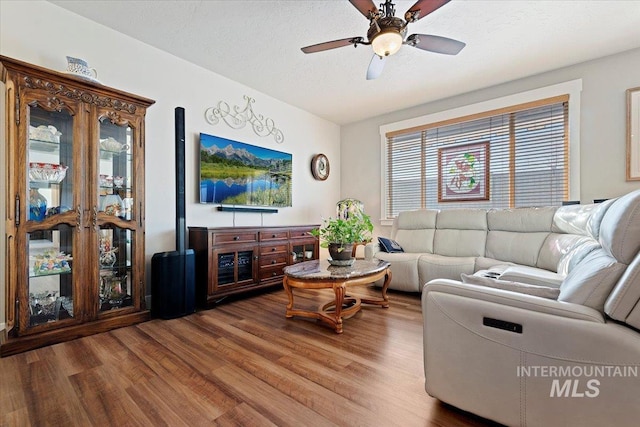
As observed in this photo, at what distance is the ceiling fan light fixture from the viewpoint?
192 centimetres

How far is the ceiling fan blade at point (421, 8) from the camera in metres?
1.81

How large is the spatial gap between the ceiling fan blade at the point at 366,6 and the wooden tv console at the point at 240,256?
2.33 meters

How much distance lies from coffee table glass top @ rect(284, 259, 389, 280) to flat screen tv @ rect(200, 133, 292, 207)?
1.47 metres

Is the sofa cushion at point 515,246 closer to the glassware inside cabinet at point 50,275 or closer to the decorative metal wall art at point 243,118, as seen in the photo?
the decorative metal wall art at point 243,118

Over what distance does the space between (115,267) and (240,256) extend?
3.87 ft

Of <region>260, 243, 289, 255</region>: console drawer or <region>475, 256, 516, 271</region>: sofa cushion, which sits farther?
<region>260, 243, 289, 255</region>: console drawer

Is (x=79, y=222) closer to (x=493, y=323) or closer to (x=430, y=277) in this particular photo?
(x=493, y=323)

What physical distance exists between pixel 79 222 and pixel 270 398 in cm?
202

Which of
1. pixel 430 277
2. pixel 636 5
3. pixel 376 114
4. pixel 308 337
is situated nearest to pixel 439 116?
pixel 376 114

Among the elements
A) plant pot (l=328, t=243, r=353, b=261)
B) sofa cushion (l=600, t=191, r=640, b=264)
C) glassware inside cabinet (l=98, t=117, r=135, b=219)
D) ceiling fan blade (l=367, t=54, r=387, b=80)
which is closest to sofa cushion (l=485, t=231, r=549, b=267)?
plant pot (l=328, t=243, r=353, b=261)

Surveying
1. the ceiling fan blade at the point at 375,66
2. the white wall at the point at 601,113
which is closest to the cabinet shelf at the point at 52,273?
the ceiling fan blade at the point at 375,66

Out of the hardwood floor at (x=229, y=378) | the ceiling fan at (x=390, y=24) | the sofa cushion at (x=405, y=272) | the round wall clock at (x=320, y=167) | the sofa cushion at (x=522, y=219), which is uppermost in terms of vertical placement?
the ceiling fan at (x=390, y=24)

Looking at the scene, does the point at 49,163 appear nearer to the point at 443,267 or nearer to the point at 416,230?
the point at 443,267

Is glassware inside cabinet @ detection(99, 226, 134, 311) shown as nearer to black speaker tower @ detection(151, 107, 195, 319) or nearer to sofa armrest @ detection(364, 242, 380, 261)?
black speaker tower @ detection(151, 107, 195, 319)
